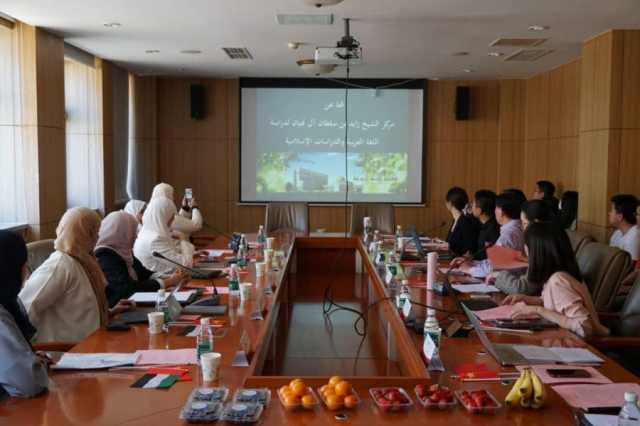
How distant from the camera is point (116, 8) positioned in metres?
5.31

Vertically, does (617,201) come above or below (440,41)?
below

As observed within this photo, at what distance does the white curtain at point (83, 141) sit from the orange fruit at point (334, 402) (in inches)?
248

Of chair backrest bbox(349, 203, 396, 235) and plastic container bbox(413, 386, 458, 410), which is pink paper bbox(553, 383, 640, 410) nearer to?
plastic container bbox(413, 386, 458, 410)

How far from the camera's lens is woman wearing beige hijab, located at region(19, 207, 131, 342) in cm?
302

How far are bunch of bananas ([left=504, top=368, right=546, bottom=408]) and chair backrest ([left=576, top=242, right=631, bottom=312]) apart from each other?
2202 millimetres

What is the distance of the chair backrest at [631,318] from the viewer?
3.34 metres

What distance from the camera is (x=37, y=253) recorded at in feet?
12.4

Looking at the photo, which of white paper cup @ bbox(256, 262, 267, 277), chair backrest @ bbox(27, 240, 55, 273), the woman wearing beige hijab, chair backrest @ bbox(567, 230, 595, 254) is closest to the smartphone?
the woman wearing beige hijab

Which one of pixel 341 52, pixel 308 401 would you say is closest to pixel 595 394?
pixel 308 401

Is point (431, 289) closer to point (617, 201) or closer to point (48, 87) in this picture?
point (617, 201)

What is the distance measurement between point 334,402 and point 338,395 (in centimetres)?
3

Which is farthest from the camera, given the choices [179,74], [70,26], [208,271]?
[179,74]

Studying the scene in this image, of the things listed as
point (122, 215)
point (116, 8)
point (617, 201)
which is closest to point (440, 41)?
point (617, 201)

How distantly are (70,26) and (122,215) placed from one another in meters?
2.82
